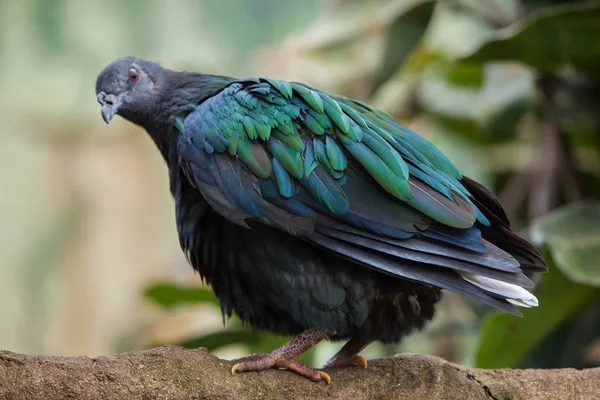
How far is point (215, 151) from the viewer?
2725 mm

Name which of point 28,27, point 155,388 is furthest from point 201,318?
point 155,388

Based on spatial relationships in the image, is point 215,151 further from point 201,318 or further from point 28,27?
point 28,27

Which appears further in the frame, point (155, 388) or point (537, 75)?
point (537, 75)

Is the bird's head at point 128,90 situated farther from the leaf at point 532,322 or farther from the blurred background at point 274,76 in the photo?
the leaf at point 532,322

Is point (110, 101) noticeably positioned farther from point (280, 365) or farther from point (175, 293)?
point (175, 293)

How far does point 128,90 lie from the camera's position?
10.4 feet

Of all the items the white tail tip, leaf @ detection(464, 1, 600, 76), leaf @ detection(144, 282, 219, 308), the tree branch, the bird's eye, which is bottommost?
the tree branch

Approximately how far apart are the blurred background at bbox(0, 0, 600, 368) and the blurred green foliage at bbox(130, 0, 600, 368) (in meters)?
0.01

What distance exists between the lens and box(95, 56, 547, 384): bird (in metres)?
2.55

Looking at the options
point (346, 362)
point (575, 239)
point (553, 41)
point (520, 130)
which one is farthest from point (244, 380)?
point (520, 130)

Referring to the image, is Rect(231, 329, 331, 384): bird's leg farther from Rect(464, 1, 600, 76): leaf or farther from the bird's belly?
Rect(464, 1, 600, 76): leaf

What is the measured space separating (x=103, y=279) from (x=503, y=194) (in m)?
6.56

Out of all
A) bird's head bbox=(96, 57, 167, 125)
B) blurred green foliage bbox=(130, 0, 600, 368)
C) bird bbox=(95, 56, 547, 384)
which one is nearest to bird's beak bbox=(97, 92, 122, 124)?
bird's head bbox=(96, 57, 167, 125)

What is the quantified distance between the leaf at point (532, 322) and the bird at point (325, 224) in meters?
0.99
